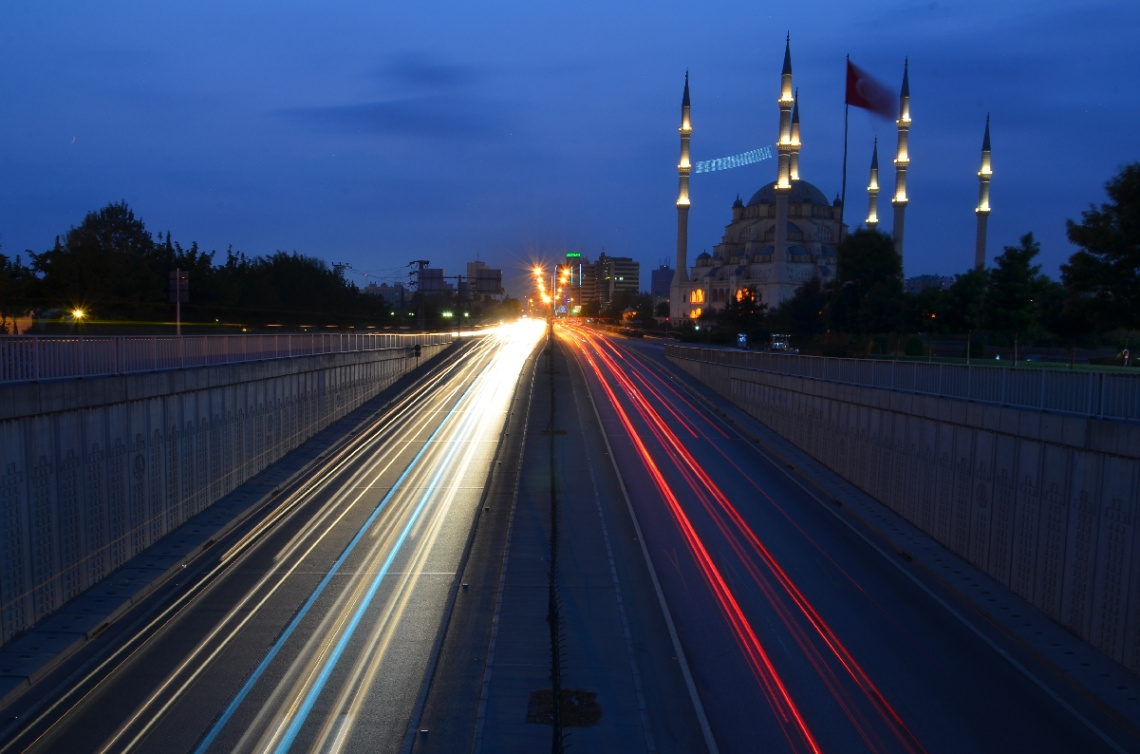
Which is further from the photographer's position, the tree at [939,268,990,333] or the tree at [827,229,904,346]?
the tree at [827,229,904,346]

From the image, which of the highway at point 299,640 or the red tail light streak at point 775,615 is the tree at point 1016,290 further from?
the highway at point 299,640

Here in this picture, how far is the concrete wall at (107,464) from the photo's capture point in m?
14.0

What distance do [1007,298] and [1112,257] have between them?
14.8 m

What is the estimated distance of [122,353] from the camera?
1903 centimetres

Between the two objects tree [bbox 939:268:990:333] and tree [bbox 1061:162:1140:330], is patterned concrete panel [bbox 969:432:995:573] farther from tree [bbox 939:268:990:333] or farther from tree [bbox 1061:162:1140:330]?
tree [bbox 939:268:990:333]

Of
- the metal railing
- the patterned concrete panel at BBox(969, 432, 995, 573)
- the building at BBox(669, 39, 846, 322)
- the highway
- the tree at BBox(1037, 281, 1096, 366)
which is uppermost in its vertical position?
the building at BBox(669, 39, 846, 322)

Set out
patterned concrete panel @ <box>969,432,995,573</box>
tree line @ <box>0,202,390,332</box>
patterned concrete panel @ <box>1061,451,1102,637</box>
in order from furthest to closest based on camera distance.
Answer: tree line @ <box>0,202,390,332</box> → patterned concrete panel @ <box>969,432,995,573</box> → patterned concrete panel @ <box>1061,451,1102,637</box>

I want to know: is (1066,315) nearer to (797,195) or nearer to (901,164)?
(901,164)

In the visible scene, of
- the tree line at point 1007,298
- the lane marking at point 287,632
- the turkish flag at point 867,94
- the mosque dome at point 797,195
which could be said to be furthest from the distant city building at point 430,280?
the mosque dome at point 797,195

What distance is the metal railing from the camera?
554 inches

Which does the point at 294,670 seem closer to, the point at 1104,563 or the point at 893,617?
the point at 893,617

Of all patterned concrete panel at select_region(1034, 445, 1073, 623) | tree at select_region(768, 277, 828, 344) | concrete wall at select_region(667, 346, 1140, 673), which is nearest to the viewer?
concrete wall at select_region(667, 346, 1140, 673)

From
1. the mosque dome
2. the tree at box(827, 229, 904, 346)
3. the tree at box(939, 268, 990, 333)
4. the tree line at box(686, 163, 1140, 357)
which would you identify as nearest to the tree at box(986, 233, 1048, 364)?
the tree line at box(686, 163, 1140, 357)

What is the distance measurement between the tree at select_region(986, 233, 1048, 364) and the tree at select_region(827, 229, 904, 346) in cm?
1166
